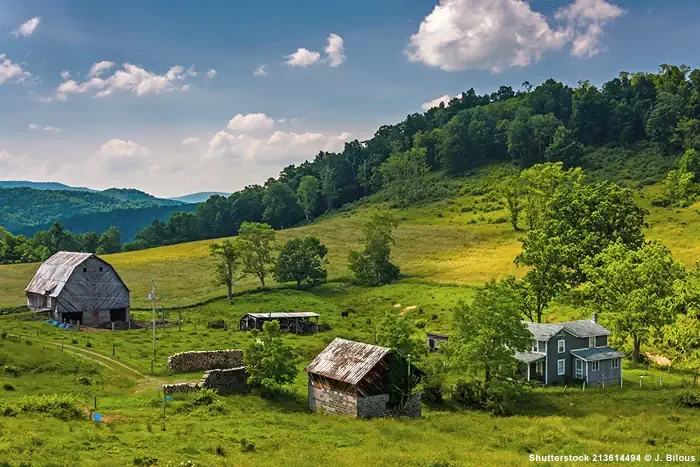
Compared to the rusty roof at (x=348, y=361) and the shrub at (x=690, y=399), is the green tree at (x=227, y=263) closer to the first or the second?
the rusty roof at (x=348, y=361)

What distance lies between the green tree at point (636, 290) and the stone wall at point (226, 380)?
3309 cm

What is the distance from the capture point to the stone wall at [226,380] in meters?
43.3

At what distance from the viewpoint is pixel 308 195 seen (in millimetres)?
177875

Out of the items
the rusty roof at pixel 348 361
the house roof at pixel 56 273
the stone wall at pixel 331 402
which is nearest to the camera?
the stone wall at pixel 331 402

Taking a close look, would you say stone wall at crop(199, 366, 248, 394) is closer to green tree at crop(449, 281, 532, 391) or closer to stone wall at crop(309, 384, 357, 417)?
stone wall at crop(309, 384, 357, 417)

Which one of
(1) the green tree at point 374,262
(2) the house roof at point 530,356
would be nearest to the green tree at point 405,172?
(1) the green tree at point 374,262

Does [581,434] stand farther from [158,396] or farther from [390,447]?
[158,396]

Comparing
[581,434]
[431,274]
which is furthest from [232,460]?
[431,274]

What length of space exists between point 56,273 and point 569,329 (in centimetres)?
5521

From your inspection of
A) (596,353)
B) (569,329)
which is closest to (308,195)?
(569,329)

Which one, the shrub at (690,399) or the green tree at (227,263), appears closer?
the shrub at (690,399)

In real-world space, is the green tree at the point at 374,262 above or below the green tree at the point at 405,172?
below

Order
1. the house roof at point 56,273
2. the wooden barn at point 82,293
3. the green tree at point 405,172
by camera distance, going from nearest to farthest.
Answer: the wooden barn at point 82,293, the house roof at point 56,273, the green tree at point 405,172

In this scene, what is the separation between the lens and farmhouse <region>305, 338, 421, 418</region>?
40438mm
